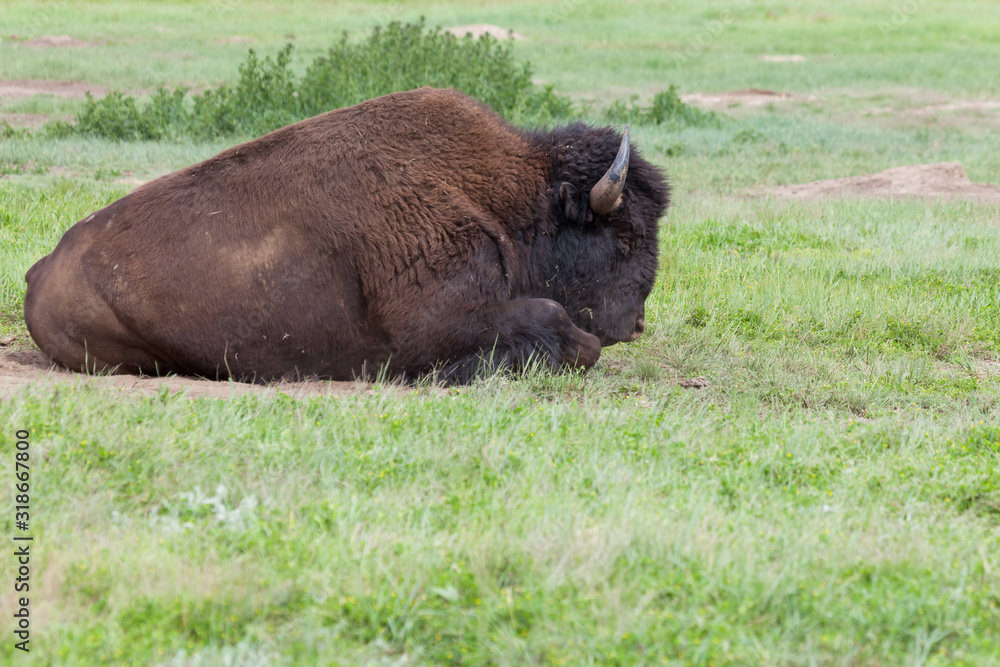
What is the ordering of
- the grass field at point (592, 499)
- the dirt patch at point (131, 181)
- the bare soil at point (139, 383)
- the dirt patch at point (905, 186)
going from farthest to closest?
the dirt patch at point (905, 186) < the dirt patch at point (131, 181) < the bare soil at point (139, 383) < the grass field at point (592, 499)

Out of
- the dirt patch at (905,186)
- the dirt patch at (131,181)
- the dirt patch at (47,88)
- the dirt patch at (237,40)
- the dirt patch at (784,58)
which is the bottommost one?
the dirt patch at (47,88)

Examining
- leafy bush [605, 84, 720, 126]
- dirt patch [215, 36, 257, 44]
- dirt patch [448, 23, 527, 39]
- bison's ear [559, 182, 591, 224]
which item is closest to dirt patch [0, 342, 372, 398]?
bison's ear [559, 182, 591, 224]

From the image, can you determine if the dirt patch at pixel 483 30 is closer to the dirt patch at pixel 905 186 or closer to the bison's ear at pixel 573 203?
the dirt patch at pixel 905 186

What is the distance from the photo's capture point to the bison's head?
541cm

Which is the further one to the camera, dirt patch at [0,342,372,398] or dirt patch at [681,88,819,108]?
dirt patch at [681,88,819,108]

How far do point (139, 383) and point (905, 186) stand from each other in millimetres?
9054

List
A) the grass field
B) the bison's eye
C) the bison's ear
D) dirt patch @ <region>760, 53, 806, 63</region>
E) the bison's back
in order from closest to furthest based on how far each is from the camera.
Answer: the grass field → the bison's back → the bison's ear → the bison's eye → dirt patch @ <region>760, 53, 806, 63</region>

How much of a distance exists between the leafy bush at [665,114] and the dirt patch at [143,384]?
1230 centimetres

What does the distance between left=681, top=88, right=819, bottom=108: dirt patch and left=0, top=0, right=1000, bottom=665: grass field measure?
44.7 ft

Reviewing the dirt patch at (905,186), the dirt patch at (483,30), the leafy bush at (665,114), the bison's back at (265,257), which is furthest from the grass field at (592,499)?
the dirt patch at (483,30)

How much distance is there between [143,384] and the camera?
4.81 m

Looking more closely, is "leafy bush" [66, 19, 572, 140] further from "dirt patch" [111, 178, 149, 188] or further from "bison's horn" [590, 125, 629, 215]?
"bison's horn" [590, 125, 629, 215]

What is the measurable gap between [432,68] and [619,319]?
390 inches

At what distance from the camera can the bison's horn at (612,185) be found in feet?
16.8
